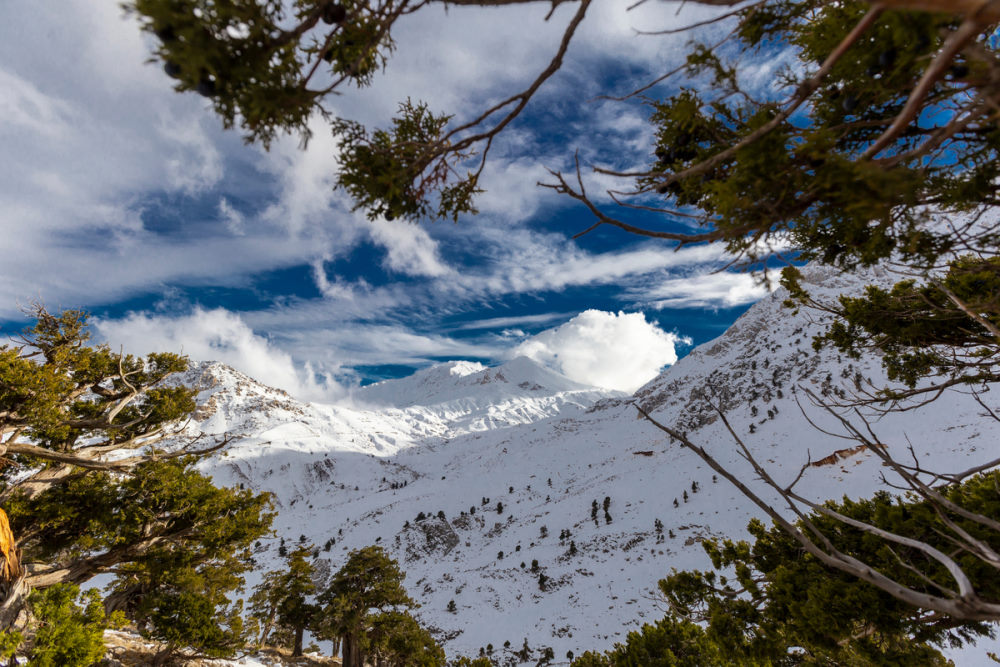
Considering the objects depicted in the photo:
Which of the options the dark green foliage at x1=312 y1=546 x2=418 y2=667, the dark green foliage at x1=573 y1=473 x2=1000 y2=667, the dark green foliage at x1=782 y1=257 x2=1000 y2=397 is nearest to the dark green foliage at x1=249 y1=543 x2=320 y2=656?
the dark green foliage at x1=312 y1=546 x2=418 y2=667

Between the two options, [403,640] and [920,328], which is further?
[403,640]

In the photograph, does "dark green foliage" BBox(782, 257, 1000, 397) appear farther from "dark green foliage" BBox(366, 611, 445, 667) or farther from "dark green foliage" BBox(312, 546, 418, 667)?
"dark green foliage" BBox(312, 546, 418, 667)

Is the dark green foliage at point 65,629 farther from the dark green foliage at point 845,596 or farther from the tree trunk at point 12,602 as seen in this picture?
the dark green foliage at point 845,596

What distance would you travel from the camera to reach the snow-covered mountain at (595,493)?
98.4 ft

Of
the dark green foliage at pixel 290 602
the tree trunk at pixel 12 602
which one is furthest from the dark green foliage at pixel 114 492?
the dark green foliage at pixel 290 602

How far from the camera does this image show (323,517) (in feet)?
255

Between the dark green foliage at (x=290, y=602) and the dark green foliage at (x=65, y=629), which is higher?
the dark green foliage at (x=65, y=629)

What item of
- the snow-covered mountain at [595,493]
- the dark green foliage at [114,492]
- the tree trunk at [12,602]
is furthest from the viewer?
the snow-covered mountain at [595,493]

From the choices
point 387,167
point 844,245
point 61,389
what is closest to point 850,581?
point 844,245

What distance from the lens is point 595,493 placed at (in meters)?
53.3

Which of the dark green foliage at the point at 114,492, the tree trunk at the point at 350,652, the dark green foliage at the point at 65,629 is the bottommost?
the tree trunk at the point at 350,652

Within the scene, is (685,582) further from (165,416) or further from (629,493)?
(629,493)

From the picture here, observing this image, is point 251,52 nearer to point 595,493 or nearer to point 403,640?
point 403,640

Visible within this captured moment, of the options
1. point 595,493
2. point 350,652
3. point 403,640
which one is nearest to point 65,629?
point 403,640
